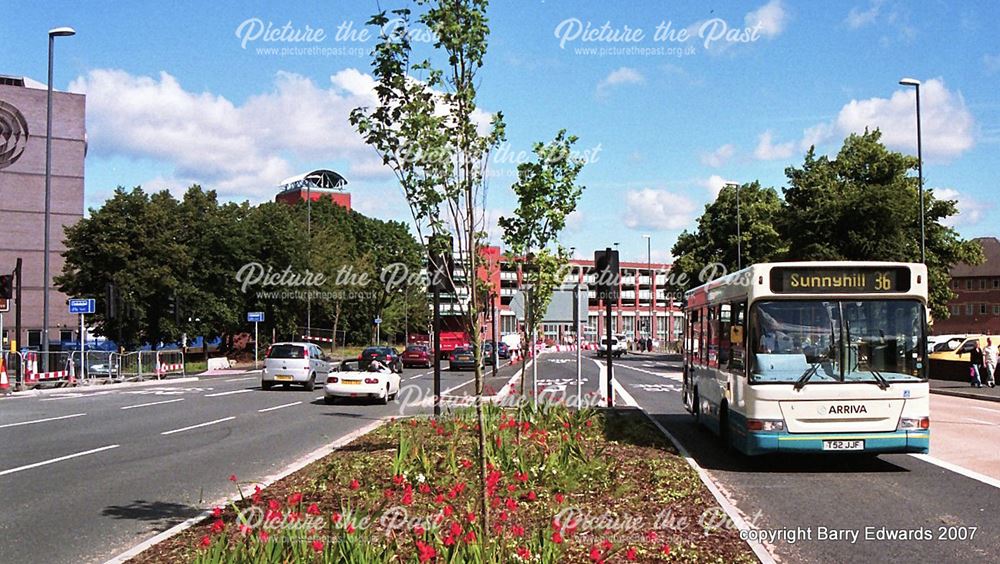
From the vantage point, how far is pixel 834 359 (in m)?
12.3

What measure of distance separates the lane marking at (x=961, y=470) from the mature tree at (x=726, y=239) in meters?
46.8

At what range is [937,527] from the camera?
351 inches

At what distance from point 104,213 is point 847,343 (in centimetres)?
4722

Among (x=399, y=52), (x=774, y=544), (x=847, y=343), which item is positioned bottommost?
(x=774, y=544)

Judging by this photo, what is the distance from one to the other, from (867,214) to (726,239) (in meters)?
17.9

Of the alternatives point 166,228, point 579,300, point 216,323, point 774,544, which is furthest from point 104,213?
point 774,544

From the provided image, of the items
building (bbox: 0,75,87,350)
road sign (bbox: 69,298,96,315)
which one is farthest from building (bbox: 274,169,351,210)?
road sign (bbox: 69,298,96,315)

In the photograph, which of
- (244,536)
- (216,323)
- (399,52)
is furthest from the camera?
(216,323)

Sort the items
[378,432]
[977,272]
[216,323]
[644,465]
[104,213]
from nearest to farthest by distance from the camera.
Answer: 1. [644,465]
2. [378,432]
3. [104,213]
4. [216,323]
5. [977,272]

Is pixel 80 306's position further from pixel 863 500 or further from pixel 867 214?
pixel 867 214

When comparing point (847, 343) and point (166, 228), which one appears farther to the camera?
point (166, 228)

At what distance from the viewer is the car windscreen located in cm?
3297

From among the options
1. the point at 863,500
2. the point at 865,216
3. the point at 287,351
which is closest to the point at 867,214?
the point at 865,216

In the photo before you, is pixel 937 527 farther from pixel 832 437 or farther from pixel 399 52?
pixel 399 52
